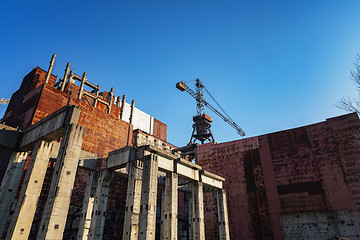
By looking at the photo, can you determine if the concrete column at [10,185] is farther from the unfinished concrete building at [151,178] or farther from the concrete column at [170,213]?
the concrete column at [170,213]

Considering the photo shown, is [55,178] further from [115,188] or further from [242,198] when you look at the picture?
[242,198]

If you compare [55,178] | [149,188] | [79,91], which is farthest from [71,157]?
[79,91]

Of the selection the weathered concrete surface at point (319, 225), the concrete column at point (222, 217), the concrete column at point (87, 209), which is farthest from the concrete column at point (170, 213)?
the weathered concrete surface at point (319, 225)

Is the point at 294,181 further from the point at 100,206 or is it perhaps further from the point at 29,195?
the point at 29,195

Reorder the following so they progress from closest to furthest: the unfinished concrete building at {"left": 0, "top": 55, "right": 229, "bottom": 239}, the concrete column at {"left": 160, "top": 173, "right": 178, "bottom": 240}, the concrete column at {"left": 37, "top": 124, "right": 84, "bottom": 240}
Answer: the concrete column at {"left": 37, "top": 124, "right": 84, "bottom": 240} < the unfinished concrete building at {"left": 0, "top": 55, "right": 229, "bottom": 239} < the concrete column at {"left": 160, "top": 173, "right": 178, "bottom": 240}

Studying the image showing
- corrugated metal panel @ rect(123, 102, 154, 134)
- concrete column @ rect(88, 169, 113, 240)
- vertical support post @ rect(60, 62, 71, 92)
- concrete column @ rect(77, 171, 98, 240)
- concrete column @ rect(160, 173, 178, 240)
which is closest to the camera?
concrete column @ rect(88, 169, 113, 240)

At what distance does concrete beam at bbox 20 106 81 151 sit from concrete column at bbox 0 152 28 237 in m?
0.98

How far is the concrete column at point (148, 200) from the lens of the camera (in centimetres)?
1688

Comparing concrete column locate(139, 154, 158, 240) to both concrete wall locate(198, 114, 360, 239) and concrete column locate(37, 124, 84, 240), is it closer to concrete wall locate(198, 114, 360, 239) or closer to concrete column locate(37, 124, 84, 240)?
concrete column locate(37, 124, 84, 240)

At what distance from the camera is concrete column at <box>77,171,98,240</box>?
19391mm

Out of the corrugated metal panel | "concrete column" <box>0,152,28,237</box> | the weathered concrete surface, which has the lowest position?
the weathered concrete surface

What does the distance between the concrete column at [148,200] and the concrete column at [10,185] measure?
32.1 ft

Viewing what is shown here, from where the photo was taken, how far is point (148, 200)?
17703 millimetres

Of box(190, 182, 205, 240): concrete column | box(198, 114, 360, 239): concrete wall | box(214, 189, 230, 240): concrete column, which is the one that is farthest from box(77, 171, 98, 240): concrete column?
box(198, 114, 360, 239): concrete wall
